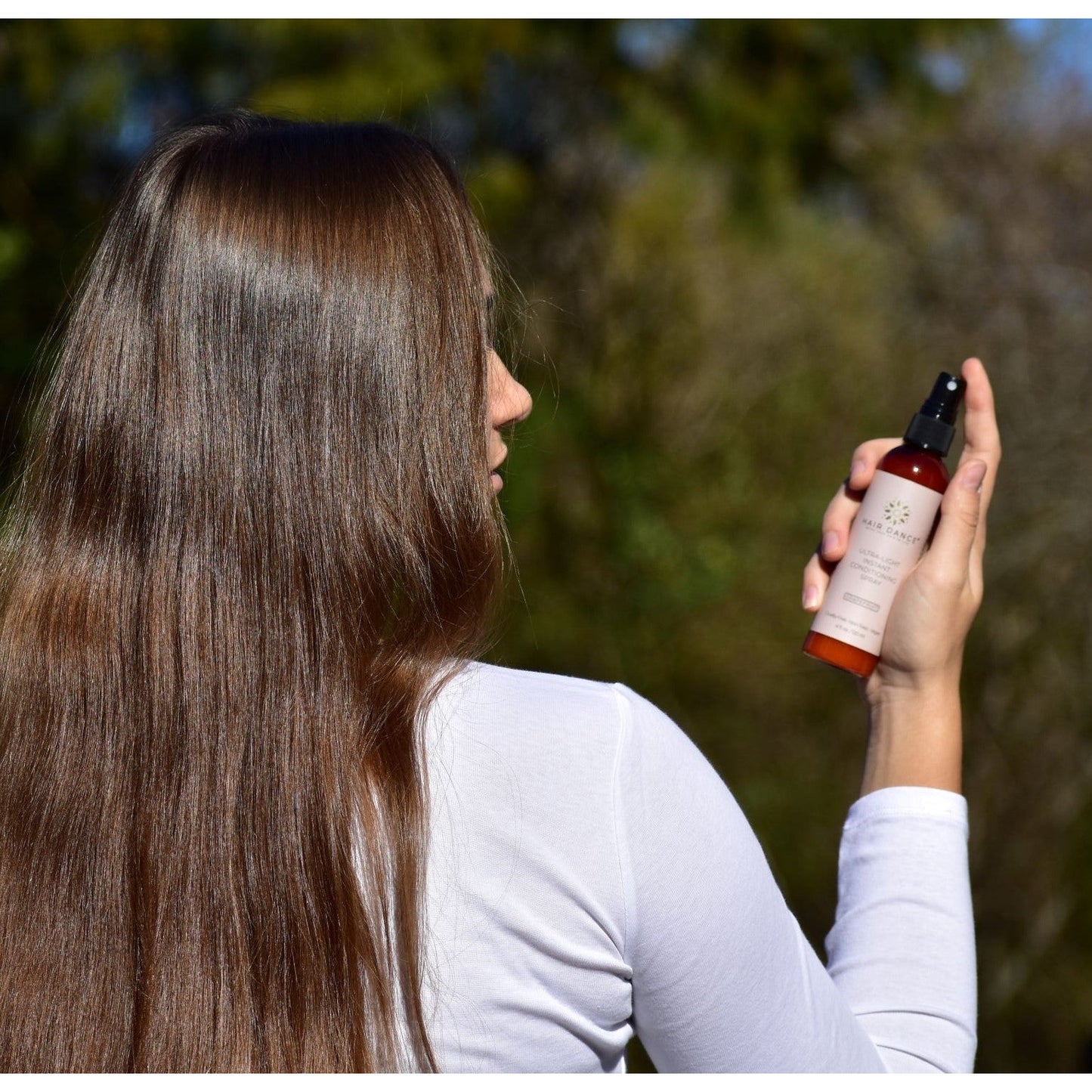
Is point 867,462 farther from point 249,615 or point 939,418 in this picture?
point 249,615

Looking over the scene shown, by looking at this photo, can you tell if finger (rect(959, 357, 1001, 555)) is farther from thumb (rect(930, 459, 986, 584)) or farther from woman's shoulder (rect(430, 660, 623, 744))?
woman's shoulder (rect(430, 660, 623, 744))

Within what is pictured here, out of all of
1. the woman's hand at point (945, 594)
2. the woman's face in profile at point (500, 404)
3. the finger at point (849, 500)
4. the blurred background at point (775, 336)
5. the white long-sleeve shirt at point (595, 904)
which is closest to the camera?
the white long-sleeve shirt at point (595, 904)

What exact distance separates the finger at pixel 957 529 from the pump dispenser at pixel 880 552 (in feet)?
0.06

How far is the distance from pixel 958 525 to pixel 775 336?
11.3 ft

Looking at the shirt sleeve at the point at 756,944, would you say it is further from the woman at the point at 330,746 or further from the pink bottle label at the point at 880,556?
the pink bottle label at the point at 880,556

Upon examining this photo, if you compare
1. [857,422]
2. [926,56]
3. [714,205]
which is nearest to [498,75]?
[714,205]

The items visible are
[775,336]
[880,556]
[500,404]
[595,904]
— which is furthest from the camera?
[775,336]

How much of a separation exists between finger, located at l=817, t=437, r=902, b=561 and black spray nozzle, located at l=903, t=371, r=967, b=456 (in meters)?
0.02

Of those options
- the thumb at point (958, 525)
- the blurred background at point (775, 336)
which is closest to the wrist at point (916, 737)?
the thumb at point (958, 525)

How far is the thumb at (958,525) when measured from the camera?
0.97m

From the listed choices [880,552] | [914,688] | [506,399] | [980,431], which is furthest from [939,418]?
[506,399]

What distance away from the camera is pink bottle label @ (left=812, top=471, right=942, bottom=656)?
0.99 metres

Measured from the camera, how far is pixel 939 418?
1056mm

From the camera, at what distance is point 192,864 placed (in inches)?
27.1
